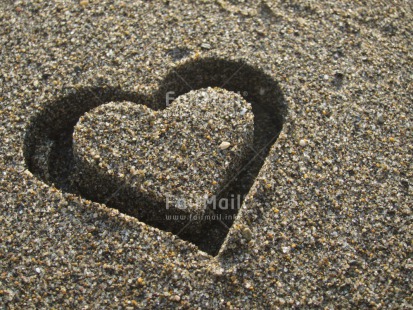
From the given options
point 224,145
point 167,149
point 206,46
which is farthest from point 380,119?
point 167,149

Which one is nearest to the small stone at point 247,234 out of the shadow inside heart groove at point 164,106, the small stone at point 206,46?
the shadow inside heart groove at point 164,106

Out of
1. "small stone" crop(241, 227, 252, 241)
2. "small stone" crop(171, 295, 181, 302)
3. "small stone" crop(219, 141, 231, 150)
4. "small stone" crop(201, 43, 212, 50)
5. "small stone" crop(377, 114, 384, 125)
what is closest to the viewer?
"small stone" crop(171, 295, 181, 302)

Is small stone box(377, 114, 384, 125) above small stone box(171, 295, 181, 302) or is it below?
above

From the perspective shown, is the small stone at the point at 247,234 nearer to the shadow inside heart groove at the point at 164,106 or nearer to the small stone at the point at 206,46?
the shadow inside heart groove at the point at 164,106

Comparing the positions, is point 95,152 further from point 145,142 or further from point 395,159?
point 395,159

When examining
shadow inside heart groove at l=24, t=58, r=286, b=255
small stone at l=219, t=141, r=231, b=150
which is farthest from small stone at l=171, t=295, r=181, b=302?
small stone at l=219, t=141, r=231, b=150

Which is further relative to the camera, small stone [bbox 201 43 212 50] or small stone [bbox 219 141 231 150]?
small stone [bbox 201 43 212 50]

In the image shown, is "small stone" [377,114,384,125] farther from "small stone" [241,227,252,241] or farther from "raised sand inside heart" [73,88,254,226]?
"small stone" [241,227,252,241]
